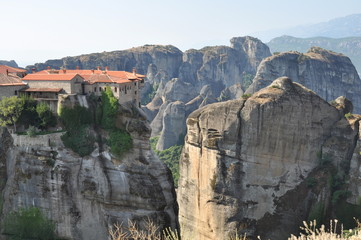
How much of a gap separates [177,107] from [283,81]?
180ft

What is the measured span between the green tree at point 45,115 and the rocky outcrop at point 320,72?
69545 millimetres

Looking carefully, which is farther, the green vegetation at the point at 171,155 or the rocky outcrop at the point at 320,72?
the rocky outcrop at the point at 320,72

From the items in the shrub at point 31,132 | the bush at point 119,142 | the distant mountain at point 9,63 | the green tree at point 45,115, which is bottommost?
the bush at point 119,142

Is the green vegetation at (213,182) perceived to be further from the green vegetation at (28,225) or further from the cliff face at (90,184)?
the green vegetation at (28,225)

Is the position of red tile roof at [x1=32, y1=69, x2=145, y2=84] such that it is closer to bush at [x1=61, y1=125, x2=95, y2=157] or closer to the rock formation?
bush at [x1=61, y1=125, x2=95, y2=157]

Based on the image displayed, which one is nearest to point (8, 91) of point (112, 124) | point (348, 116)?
point (112, 124)

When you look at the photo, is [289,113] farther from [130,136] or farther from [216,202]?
[130,136]

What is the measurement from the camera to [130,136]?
109 feet

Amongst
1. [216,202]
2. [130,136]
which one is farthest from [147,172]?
[216,202]

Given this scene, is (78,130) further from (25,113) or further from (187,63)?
(187,63)

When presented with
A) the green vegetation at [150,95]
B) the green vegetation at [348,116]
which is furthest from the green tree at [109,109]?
the green vegetation at [150,95]

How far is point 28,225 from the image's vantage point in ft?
111

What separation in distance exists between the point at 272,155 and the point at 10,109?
71.4ft

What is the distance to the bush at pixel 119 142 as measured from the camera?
32.9 meters
